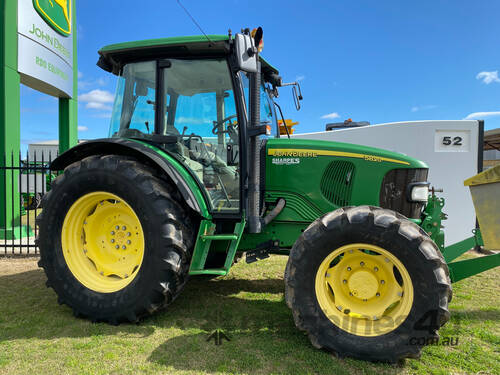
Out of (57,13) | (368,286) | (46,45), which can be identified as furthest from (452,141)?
(57,13)

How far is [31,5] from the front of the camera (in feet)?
24.8

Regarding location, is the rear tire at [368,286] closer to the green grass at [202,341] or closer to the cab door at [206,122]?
the green grass at [202,341]

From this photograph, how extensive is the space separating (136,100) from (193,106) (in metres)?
0.59

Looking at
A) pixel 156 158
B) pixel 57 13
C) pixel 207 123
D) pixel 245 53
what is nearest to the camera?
pixel 245 53

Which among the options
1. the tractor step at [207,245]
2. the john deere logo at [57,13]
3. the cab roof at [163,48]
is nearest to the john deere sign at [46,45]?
the john deere logo at [57,13]

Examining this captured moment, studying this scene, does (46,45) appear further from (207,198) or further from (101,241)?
(207,198)

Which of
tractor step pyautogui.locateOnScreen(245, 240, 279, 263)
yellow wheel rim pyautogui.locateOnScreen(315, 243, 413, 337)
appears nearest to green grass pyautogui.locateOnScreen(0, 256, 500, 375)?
yellow wheel rim pyautogui.locateOnScreen(315, 243, 413, 337)

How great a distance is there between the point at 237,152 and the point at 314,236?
1.14 m

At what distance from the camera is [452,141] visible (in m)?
7.28

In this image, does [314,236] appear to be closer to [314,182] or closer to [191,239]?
[314,182]

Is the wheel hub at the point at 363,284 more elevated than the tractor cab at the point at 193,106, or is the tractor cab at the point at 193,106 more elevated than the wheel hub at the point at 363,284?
the tractor cab at the point at 193,106

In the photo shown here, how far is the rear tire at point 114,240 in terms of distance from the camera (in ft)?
9.77

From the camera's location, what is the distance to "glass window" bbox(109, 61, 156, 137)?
3.50 m

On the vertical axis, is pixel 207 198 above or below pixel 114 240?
above
